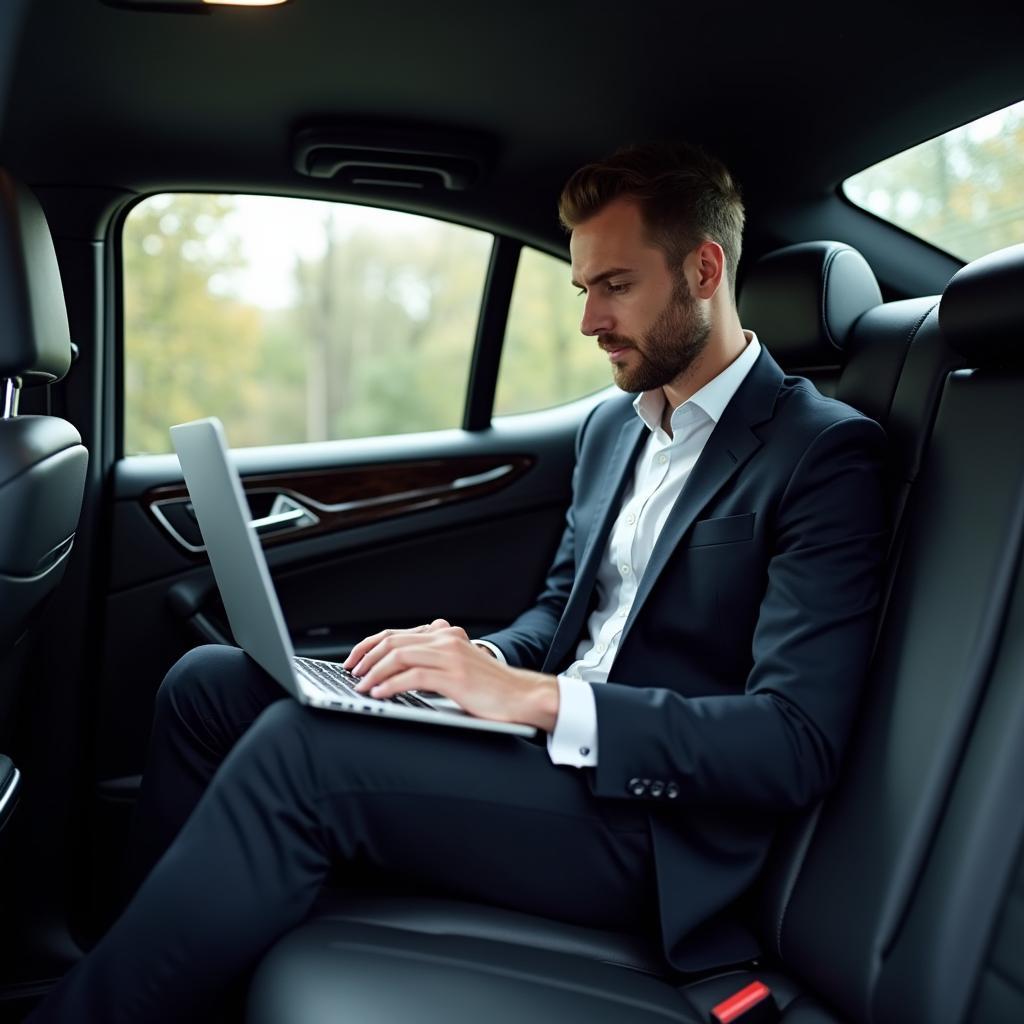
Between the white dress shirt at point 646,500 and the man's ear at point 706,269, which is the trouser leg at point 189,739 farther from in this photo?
the man's ear at point 706,269

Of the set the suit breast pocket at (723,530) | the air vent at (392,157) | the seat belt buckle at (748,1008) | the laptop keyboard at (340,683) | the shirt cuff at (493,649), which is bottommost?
the seat belt buckle at (748,1008)

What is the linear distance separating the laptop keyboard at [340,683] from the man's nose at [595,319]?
66 cm

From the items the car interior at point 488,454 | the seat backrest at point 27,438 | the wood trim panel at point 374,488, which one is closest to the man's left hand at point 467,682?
the car interior at point 488,454

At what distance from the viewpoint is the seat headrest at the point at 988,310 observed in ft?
4.47

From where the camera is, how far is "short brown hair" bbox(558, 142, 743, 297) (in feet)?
5.78

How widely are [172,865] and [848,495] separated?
3.05ft

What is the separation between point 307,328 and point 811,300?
9.62 meters

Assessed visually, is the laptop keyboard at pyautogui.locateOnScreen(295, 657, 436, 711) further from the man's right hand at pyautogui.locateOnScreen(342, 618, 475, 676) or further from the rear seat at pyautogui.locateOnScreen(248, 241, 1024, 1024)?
the rear seat at pyautogui.locateOnScreen(248, 241, 1024, 1024)

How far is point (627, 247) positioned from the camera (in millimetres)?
1764

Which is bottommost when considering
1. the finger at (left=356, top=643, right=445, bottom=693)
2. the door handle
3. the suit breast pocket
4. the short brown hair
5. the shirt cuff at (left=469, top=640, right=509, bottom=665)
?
the shirt cuff at (left=469, top=640, right=509, bottom=665)

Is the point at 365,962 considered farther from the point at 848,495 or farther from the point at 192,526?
the point at 192,526

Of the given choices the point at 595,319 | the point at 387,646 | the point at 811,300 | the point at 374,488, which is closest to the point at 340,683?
the point at 387,646

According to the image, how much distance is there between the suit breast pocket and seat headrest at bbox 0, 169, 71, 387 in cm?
95

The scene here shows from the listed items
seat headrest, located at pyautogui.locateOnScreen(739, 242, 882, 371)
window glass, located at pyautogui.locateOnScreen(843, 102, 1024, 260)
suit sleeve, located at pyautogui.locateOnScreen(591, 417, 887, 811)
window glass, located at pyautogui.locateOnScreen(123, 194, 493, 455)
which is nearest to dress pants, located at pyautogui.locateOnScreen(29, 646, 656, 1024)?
suit sleeve, located at pyautogui.locateOnScreen(591, 417, 887, 811)
